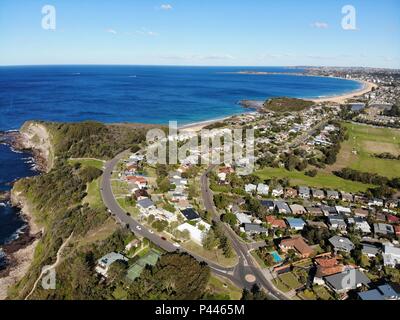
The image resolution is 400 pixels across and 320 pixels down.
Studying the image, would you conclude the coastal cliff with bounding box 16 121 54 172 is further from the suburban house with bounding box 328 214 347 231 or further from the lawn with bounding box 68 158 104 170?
the suburban house with bounding box 328 214 347 231

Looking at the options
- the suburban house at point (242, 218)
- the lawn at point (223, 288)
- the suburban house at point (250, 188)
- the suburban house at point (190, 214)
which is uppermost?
the suburban house at point (250, 188)

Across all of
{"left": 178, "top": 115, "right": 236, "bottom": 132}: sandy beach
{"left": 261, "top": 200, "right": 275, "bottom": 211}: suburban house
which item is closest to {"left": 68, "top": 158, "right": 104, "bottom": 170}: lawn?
{"left": 261, "top": 200, "right": 275, "bottom": 211}: suburban house

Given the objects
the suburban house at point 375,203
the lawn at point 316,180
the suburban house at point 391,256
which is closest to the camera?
the suburban house at point 391,256

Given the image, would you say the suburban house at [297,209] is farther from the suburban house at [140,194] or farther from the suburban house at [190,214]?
the suburban house at [140,194]

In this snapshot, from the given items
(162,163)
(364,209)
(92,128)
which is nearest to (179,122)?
(92,128)
